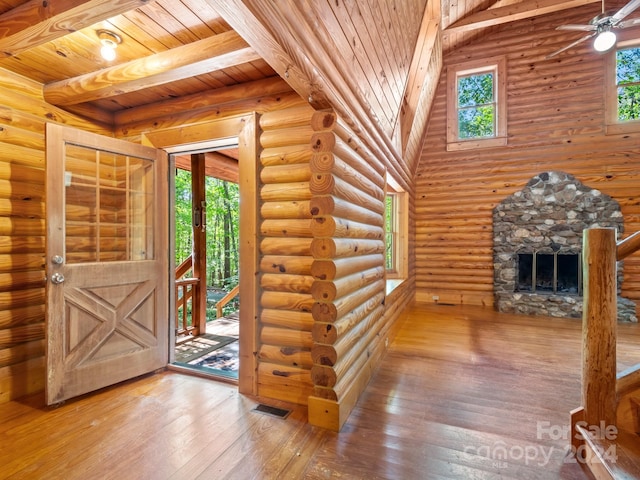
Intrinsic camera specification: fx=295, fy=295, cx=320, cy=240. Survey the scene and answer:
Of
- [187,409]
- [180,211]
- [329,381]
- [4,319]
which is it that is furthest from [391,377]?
[180,211]

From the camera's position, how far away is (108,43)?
1968mm

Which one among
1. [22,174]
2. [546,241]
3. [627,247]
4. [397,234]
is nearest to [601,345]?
[627,247]

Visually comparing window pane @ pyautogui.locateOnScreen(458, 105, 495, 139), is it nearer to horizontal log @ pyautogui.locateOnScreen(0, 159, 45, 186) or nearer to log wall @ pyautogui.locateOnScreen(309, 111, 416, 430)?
log wall @ pyautogui.locateOnScreen(309, 111, 416, 430)

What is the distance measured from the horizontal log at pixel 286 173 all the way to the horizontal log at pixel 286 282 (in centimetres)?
71

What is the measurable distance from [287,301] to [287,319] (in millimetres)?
133

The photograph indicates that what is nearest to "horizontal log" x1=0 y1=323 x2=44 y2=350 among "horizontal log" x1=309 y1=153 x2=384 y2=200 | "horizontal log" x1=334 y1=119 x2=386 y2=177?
"horizontal log" x1=309 y1=153 x2=384 y2=200

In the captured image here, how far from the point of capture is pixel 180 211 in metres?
8.47

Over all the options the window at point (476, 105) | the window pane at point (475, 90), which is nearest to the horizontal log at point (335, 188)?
the window at point (476, 105)

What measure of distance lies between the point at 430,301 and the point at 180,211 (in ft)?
23.1

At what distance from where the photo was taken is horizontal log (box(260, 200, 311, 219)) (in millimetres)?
2160

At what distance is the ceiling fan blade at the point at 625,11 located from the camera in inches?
120

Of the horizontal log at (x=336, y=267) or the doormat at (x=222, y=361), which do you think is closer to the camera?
the horizontal log at (x=336, y=267)

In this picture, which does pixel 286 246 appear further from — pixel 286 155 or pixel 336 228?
pixel 286 155

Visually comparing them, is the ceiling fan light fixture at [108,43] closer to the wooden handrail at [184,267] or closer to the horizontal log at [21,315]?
the horizontal log at [21,315]
